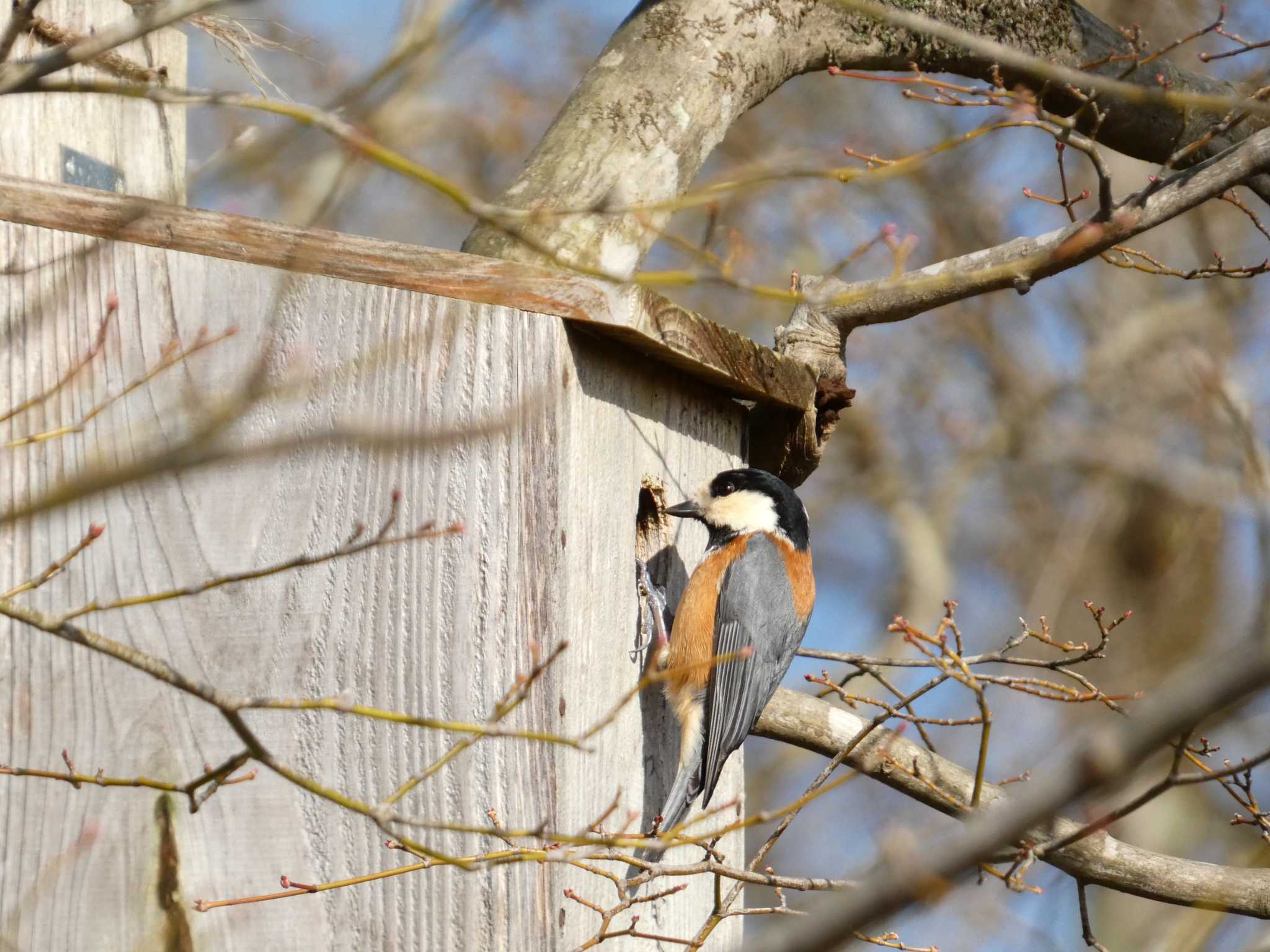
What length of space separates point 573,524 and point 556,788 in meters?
0.48

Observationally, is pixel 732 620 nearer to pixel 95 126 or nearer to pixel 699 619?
pixel 699 619

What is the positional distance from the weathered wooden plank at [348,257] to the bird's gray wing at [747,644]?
96cm

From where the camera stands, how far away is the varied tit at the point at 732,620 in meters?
3.23

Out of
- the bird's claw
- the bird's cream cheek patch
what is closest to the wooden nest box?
the bird's claw

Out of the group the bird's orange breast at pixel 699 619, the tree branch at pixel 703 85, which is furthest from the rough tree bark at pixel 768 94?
the bird's orange breast at pixel 699 619

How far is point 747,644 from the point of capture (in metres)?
3.56

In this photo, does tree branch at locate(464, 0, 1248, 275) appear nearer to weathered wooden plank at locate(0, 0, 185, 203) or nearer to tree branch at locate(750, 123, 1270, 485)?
tree branch at locate(750, 123, 1270, 485)

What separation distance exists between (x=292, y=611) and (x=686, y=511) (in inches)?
46.8

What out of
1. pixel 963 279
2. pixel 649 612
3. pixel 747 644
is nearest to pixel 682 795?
pixel 649 612

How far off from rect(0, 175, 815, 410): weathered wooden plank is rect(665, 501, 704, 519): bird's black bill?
0.64m

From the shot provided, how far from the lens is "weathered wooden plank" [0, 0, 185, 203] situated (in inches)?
123

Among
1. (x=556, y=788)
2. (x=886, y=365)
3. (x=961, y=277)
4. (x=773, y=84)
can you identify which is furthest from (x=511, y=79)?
(x=556, y=788)

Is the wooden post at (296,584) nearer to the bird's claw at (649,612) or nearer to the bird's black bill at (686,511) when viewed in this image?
the bird's claw at (649,612)

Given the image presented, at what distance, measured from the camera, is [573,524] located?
8.57ft
